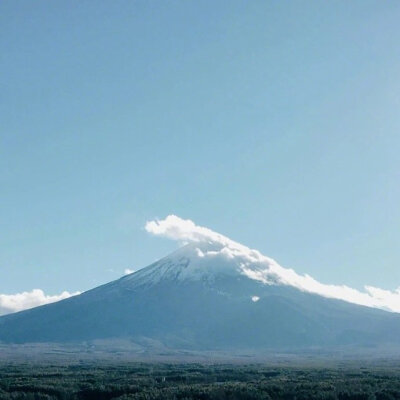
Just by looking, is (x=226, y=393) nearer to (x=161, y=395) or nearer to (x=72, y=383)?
(x=161, y=395)

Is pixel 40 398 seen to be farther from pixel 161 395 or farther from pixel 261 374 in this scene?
pixel 261 374

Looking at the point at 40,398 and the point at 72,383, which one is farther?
the point at 72,383

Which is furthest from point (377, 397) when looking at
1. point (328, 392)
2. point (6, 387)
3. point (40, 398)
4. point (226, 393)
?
point (6, 387)

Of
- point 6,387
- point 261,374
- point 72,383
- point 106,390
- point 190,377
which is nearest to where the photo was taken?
point 106,390

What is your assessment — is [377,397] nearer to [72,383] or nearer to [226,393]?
[226,393]

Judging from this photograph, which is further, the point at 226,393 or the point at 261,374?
the point at 261,374

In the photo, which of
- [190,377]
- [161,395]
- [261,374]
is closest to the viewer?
[161,395]

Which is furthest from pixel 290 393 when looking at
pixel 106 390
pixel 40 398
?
pixel 40 398

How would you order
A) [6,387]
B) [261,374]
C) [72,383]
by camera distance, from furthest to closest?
1. [261,374]
2. [72,383]
3. [6,387]

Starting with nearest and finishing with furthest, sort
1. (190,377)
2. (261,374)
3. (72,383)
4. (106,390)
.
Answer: (106,390) < (72,383) < (190,377) < (261,374)
